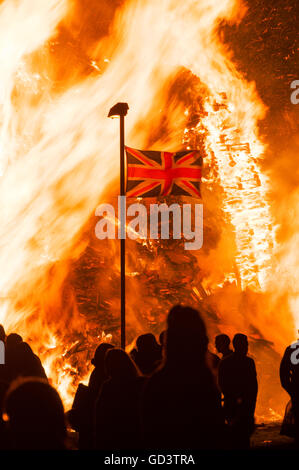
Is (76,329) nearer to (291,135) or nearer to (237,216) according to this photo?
(237,216)

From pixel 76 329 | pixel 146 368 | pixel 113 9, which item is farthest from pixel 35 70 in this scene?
pixel 146 368

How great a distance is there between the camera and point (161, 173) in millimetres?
9789

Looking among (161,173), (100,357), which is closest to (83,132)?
(161,173)

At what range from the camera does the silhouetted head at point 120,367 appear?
3646 mm

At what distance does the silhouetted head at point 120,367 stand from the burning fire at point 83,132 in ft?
25.8

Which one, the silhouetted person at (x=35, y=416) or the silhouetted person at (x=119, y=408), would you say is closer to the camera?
the silhouetted person at (x=35, y=416)

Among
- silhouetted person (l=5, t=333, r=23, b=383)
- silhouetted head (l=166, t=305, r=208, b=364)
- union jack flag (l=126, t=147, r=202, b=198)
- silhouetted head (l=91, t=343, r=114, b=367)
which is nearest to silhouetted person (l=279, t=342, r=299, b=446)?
silhouetted head (l=91, t=343, r=114, b=367)

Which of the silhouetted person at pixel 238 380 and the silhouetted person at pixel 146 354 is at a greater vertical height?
the silhouetted person at pixel 146 354

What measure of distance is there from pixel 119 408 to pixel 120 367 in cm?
25

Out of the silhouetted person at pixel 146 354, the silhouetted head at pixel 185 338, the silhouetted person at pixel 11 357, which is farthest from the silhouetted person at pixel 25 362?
the silhouetted head at pixel 185 338

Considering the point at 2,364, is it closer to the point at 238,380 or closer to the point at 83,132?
the point at 238,380

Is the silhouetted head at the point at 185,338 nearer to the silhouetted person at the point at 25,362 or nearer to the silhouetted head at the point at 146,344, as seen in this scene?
the silhouetted head at the point at 146,344

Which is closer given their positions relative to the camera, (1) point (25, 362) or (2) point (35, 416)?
(2) point (35, 416)
